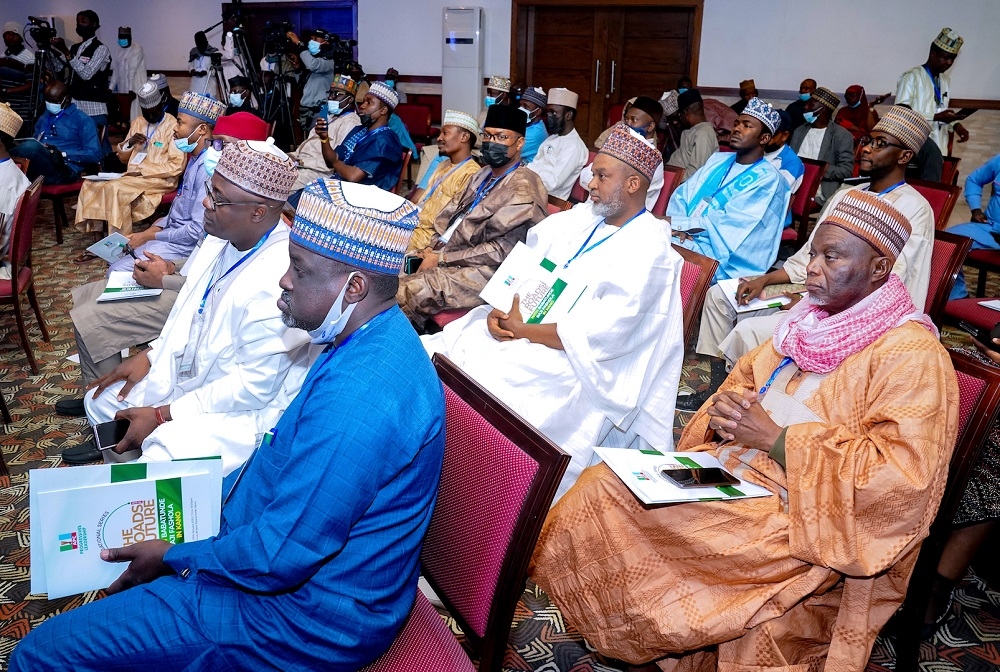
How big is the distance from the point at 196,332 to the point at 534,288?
1.23 meters

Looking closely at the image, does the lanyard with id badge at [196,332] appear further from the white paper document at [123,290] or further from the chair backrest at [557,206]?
the chair backrest at [557,206]

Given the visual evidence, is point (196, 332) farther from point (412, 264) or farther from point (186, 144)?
point (186, 144)

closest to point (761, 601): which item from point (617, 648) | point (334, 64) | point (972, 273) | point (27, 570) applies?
point (617, 648)

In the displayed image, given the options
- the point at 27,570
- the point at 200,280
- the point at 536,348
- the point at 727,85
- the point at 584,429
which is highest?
the point at 727,85

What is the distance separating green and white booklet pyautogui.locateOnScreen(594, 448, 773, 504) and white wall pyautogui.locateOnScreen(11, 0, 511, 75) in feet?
33.0

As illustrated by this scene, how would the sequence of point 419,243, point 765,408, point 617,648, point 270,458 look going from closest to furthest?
point 270,458 → point 617,648 → point 765,408 → point 419,243

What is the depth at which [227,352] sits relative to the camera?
7.96 ft

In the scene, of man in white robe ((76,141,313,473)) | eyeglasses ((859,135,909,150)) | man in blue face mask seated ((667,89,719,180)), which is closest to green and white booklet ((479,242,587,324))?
man in white robe ((76,141,313,473))

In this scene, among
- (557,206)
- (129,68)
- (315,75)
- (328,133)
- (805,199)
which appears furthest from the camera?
(129,68)

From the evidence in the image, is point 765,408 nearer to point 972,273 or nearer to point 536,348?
point 536,348

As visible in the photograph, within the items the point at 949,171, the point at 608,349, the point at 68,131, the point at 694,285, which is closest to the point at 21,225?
the point at 608,349

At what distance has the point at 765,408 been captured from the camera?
7.02 feet

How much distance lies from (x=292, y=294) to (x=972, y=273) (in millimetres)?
6710

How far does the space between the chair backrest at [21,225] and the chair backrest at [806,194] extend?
4.50 m
